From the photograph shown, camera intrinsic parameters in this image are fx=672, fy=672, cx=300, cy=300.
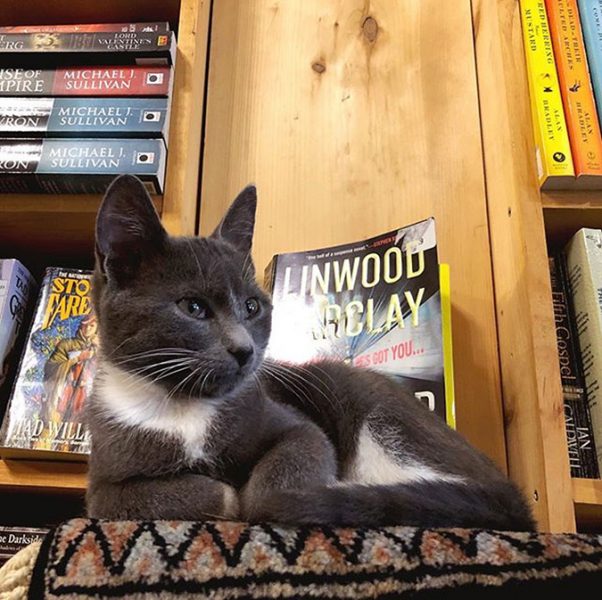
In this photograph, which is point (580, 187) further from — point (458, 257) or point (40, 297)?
point (40, 297)

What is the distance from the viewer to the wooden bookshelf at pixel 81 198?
0.95 meters

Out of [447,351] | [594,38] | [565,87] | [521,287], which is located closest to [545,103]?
[565,87]

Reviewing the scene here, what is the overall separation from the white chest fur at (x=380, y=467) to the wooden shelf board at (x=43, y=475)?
40cm

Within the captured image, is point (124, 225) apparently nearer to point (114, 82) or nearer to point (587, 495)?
point (114, 82)

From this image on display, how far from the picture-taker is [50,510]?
110 cm

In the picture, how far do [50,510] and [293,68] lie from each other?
101 centimetres

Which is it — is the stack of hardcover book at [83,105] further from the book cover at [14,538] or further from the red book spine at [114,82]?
the book cover at [14,538]

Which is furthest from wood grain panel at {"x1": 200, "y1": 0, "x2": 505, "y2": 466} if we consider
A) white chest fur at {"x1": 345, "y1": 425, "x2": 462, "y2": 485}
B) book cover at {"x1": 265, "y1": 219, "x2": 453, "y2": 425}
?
white chest fur at {"x1": 345, "y1": 425, "x2": 462, "y2": 485}

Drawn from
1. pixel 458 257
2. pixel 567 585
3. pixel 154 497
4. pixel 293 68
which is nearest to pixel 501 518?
pixel 567 585

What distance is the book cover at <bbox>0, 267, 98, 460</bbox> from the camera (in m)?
0.94

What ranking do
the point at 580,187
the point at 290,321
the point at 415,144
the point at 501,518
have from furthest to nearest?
the point at 415,144 < the point at 290,321 < the point at 580,187 < the point at 501,518

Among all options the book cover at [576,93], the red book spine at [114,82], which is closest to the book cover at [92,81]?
the red book spine at [114,82]

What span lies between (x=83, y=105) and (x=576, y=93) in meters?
0.79

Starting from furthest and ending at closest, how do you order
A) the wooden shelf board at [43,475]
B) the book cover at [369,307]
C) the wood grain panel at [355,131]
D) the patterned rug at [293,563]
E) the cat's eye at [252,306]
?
1. the wood grain panel at [355,131]
2. the book cover at [369,307]
3. the wooden shelf board at [43,475]
4. the cat's eye at [252,306]
5. the patterned rug at [293,563]
